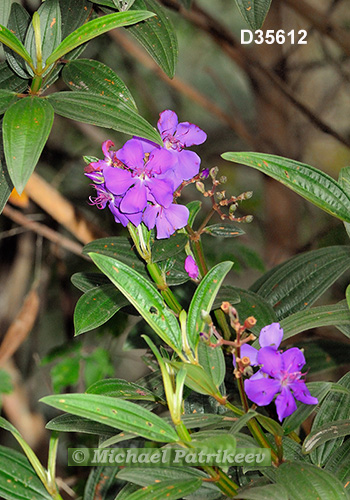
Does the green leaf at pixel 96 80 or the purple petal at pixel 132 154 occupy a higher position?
the green leaf at pixel 96 80

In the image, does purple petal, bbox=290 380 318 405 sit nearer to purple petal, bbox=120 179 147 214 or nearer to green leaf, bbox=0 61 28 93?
purple petal, bbox=120 179 147 214

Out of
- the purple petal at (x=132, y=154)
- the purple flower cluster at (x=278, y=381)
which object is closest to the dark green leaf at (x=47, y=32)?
the purple petal at (x=132, y=154)

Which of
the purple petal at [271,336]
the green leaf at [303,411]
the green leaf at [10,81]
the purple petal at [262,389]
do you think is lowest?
the green leaf at [303,411]

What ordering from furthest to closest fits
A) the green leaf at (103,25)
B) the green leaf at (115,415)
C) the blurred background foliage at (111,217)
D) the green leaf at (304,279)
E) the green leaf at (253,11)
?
1. the blurred background foliage at (111,217)
2. the green leaf at (304,279)
3. the green leaf at (253,11)
4. the green leaf at (103,25)
5. the green leaf at (115,415)

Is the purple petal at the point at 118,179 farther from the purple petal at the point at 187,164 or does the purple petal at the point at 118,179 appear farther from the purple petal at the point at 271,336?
the purple petal at the point at 271,336

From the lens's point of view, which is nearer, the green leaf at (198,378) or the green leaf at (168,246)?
the green leaf at (198,378)

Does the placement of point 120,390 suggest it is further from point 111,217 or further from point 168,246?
point 111,217

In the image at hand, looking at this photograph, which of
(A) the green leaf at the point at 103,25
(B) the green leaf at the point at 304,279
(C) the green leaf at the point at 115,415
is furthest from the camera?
(B) the green leaf at the point at 304,279
